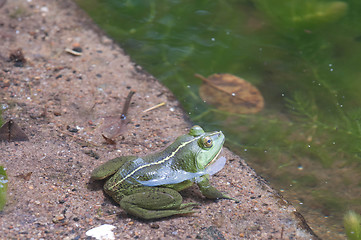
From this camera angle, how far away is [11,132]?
3.79m

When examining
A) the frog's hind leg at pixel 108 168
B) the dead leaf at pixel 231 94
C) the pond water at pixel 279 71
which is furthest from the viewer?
the dead leaf at pixel 231 94

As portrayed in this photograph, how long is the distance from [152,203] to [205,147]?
0.80 meters

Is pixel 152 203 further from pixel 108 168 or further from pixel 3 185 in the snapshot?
pixel 3 185

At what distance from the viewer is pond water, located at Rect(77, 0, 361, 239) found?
4.36 metres

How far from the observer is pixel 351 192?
4.18m

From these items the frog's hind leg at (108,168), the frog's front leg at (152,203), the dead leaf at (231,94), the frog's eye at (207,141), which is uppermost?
the frog's eye at (207,141)

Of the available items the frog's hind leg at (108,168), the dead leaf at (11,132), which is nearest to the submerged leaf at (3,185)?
the dead leaf at (11,132)

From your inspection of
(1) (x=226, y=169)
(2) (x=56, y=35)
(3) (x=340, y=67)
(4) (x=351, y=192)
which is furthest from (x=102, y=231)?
(3) (x=340, y=67)

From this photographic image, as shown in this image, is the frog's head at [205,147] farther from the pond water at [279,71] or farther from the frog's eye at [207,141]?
the pond water at [279,71]

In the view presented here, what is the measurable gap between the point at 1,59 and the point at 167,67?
231 centimetres

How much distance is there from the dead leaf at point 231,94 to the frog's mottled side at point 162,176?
150 cm

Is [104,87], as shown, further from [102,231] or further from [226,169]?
[102,231]

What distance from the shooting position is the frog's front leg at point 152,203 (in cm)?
315

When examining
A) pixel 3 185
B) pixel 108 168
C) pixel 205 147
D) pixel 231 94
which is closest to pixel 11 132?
pixel 3 185
